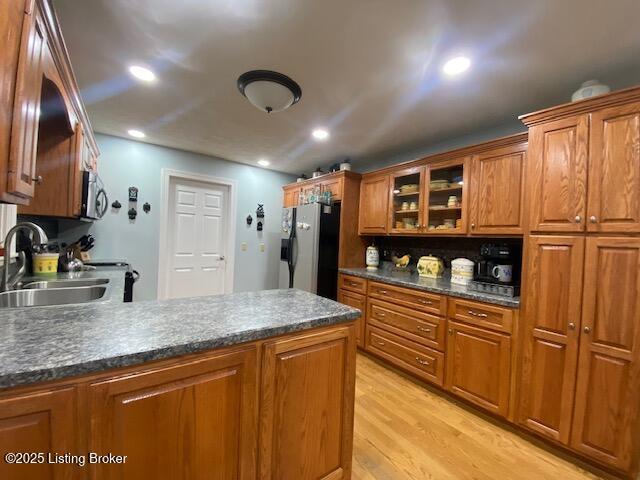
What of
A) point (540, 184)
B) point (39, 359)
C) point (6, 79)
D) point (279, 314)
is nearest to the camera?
point (39, 359)

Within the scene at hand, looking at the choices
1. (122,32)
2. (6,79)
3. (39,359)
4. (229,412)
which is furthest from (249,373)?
(122,32)

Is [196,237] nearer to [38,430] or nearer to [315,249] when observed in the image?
[315,249]

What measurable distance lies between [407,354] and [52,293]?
108 inches

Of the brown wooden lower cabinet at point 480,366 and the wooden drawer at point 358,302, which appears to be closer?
the brown wooden lower cabinet at point 480,366

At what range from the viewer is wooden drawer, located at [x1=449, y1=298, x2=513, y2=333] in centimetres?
192

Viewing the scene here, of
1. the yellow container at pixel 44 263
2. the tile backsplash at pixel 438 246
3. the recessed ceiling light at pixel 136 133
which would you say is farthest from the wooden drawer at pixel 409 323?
the recessed ceiling light at pixel 136 133

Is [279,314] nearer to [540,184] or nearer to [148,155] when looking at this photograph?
[540,184]

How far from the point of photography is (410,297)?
8.35 feet

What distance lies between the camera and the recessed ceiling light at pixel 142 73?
1.86m

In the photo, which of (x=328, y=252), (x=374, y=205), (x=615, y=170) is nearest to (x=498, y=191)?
(x=615, y=170)

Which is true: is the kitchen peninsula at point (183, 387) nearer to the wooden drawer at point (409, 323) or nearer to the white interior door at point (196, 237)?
the wooden drawer at point (409, 323)

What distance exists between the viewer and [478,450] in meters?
1.72

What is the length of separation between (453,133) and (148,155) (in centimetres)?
362

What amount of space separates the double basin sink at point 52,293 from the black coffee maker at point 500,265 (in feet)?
9.38
